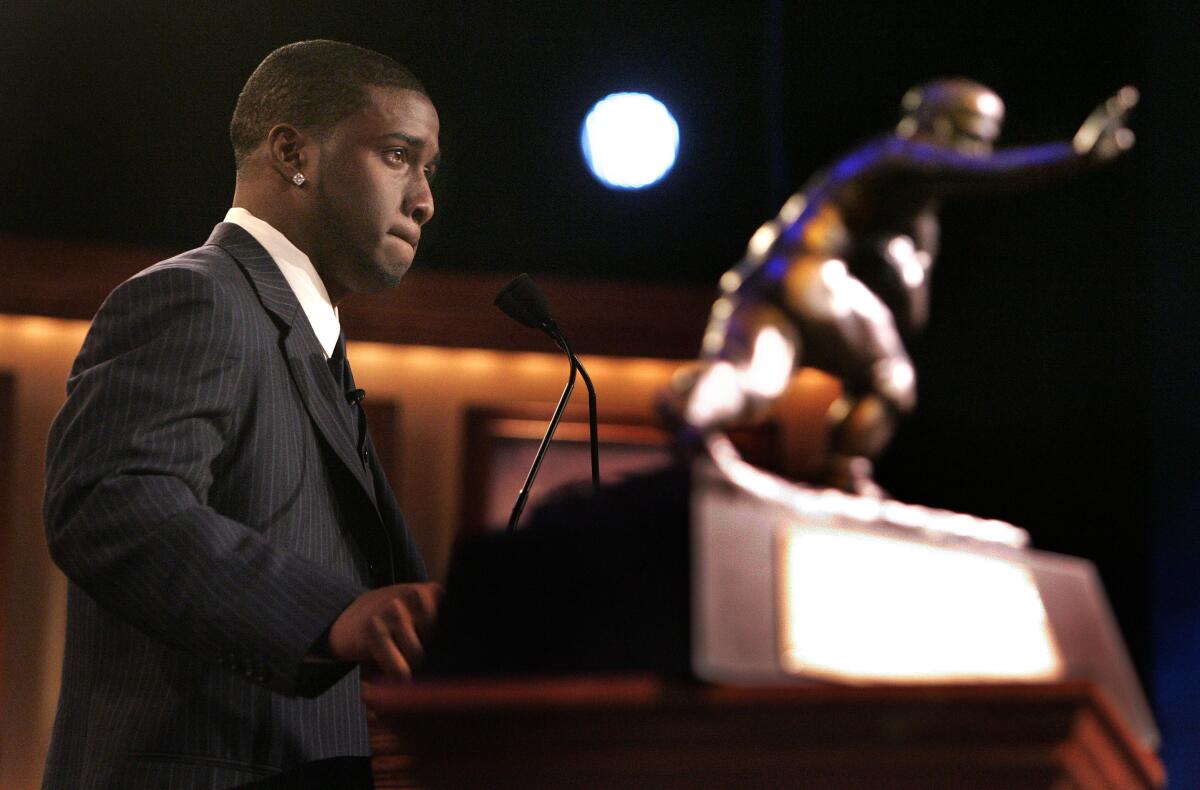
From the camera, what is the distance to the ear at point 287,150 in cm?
131

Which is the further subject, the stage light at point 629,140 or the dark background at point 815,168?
the stage light at point 629,140

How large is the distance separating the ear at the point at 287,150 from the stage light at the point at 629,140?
262cm

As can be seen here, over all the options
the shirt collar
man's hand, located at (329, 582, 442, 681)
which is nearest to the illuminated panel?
man's hand, located at (329, 582, 442, 681)

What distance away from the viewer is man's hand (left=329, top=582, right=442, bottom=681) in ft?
2.73

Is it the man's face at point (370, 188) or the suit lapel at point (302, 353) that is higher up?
the man's face at point (370, 188)

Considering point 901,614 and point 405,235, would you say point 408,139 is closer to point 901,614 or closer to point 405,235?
point 405,235

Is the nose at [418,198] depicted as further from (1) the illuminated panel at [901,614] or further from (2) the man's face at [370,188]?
(1) the illuminated panel at [901,614]

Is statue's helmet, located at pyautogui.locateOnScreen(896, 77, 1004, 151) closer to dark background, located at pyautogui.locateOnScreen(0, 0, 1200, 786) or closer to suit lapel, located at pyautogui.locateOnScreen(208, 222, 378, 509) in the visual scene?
dark background, located at pyautogui.locateOnScreen(0, 0, 1200, 786)

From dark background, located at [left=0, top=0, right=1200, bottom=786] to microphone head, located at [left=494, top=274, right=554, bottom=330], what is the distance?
182cm

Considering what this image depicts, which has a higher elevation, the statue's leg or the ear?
the ear

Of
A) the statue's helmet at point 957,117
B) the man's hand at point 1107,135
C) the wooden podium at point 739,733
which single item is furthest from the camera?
the statue's helmet at point 957,117

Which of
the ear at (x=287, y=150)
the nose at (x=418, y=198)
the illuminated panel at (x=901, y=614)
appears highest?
the ear at (x=287, y=150)

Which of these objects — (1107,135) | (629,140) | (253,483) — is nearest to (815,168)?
(629,140)

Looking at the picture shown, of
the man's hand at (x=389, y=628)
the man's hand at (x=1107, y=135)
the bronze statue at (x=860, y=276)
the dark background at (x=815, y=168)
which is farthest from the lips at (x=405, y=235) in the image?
the dark background at (x=815, y=168)
